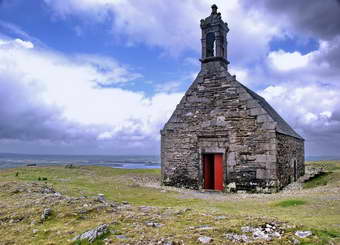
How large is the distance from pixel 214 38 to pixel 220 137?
6.13 meters

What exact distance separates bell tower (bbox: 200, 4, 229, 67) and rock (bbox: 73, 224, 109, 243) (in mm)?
13579

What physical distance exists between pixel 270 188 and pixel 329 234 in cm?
971

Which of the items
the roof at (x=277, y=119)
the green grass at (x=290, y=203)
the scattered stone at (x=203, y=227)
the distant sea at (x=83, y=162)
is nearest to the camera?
the scattered stone at (x=203, y=227)

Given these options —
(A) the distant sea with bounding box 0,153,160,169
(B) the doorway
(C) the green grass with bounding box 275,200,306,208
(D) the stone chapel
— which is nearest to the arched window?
(D) the stone chapel

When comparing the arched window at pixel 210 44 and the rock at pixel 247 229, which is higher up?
the arched window at pixel 210 44

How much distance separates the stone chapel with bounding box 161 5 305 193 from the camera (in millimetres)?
16375

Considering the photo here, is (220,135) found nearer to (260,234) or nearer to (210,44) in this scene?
(210,44)

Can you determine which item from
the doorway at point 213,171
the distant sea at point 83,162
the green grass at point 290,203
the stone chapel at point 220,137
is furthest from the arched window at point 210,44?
the distant sea at point 83,162

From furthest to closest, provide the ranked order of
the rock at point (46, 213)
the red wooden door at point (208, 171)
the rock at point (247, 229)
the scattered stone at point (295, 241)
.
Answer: the red wooden door at point (208, 171), the rock at point (46, 213), the rock at point (247, 229), the scattered stone at point (295, 241)

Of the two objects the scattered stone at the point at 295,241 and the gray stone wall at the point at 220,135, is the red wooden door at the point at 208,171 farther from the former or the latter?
the scattered stone at the point at 295,241

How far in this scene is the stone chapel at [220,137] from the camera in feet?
53.7

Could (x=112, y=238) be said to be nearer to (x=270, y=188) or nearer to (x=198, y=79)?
(x=270, y=188)

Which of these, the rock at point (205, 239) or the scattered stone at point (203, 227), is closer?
the rock at point (205, 239)

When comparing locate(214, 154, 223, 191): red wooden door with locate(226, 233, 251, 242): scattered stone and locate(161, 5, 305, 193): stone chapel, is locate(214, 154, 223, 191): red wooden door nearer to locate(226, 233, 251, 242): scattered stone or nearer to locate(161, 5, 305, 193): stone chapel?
locate(161, 5, 305, 193): stone chapel
